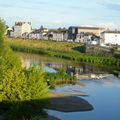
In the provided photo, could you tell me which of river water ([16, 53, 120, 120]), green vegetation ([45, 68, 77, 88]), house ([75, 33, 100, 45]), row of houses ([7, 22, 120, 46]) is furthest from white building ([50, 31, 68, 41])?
green vegetation ([45, 68, 77, 88])

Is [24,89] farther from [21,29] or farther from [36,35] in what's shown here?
[21,29]

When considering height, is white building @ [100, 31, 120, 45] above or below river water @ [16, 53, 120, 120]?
above

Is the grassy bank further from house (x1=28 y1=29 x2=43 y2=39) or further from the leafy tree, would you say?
the leafy tree

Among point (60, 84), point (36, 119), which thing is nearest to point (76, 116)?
point (36, 119)

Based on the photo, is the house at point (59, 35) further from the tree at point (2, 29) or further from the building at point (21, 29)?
the tree at point (2, 29)

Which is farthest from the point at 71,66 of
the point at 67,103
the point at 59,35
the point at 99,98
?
the point at 59,35

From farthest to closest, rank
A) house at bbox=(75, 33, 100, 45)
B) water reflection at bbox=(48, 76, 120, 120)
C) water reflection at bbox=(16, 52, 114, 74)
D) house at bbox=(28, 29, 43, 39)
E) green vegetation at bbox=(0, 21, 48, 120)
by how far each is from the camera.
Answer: house at bbox=(28, 29, 43, 39) < house at bbox=(75, 33, 100, 45) < water reflection at bbox=(16, 52, 114, 74) < water reflection at bbox=(48, 76, 120, 120) < green vegetation at bbox=(0, 21, 48, 120)

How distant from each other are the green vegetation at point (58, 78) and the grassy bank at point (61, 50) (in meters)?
23.6

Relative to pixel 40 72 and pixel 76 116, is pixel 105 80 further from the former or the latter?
pixel 40 72

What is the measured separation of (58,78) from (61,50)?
64.8 m

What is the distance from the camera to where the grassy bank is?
3903 inches

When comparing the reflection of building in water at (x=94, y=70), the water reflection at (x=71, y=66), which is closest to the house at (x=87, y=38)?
the water reflection at (x=71, y=66)

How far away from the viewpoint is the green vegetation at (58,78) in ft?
186

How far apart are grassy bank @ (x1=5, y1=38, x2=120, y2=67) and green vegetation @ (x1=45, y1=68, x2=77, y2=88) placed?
23.6m
